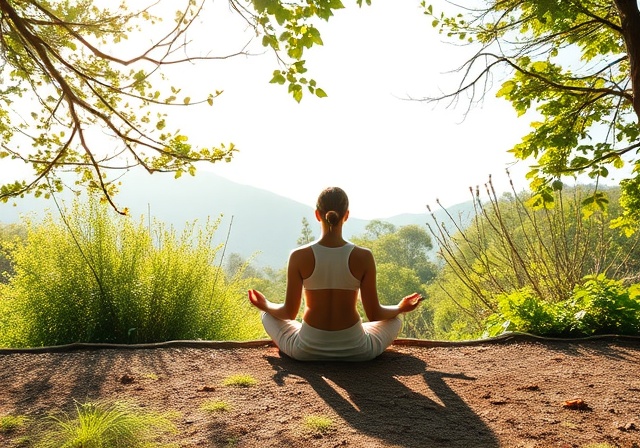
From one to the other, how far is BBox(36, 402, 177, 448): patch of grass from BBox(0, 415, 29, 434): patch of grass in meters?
0.19

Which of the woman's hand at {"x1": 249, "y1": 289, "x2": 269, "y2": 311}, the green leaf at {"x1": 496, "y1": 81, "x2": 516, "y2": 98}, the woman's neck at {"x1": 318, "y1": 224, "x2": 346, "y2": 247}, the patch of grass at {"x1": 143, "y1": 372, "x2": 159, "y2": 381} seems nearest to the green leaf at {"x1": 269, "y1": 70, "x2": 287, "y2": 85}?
the woman's neck at {"x1": 318, "y1": 224, "x2": 346, "y2": 247}

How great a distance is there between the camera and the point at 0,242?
18.3 ft

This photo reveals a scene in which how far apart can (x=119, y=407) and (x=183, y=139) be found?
1.97 metres

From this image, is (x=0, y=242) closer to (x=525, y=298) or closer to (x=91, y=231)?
(x=91, y=231)

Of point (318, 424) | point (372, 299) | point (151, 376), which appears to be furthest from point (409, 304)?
point (151, 376)

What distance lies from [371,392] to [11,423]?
75.9 inches

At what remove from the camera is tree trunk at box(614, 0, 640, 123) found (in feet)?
13.8

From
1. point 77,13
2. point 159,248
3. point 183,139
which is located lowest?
point 159,248

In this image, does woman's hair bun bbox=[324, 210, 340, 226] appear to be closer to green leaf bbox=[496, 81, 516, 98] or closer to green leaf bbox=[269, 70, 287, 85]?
green leaf bbox=[269, 70, 287, 85]

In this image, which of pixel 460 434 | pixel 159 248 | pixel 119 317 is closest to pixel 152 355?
pixel 119 317

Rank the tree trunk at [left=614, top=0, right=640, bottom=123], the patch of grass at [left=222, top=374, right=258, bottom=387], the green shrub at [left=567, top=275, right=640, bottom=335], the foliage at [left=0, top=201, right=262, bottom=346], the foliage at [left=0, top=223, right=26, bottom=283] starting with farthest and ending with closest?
1. the foliage at [left=0, top=223, right=26, bottom=283]
2. the foliage at [left=0, top=201, right=262, bottom=346]
3. the green shrub at [left=567, top=275, right=640, bottom=335]
4. the tree trunk at [left=614, top=0, right=640, bottom=123]
5. the patch of grass at [left=222, top=374, right=258, bottom=387]

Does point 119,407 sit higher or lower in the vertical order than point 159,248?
lower

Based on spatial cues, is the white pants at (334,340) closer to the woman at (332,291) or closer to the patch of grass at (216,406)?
the woman at (332,291)

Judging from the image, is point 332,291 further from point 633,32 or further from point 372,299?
point 633,32
